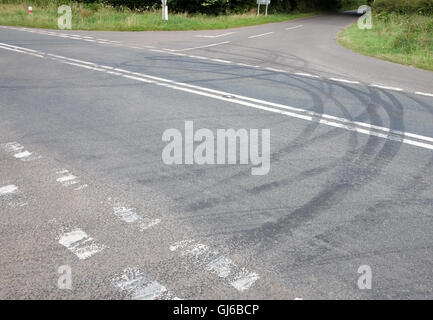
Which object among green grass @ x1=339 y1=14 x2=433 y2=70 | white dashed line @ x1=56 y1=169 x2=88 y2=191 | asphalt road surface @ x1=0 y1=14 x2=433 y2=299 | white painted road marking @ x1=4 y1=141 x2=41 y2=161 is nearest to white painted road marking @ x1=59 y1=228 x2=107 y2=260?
asphalt road surface @ x1=0 y1=14 x2=433 y2=299

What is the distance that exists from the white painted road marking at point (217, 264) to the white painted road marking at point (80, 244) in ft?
2.09

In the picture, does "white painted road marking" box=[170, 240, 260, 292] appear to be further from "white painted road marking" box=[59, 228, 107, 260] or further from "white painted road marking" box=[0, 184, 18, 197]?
"white painted road marking" box=[0, 184, 18, 197]

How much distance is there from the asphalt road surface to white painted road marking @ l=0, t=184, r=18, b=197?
29 mm

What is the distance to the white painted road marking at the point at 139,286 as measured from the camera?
2773 mm

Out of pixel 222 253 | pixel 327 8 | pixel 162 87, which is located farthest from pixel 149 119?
pixel 327 8

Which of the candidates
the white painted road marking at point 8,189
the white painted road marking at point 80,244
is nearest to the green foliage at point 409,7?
the white painted road marking at point 8,189

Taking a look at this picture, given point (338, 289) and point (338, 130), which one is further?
point (338, 130)

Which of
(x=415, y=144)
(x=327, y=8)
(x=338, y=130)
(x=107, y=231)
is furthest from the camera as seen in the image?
(x=327, y=8)

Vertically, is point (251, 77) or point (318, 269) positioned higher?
point (251, 77)

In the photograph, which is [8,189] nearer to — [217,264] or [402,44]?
[217,264]

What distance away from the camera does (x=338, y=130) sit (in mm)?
6219

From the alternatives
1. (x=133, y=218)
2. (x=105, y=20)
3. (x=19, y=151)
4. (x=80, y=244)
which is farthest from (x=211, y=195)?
(x=105, y=20)
